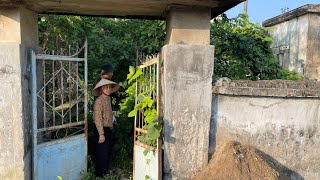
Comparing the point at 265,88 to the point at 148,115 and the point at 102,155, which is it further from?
the point at 102,155

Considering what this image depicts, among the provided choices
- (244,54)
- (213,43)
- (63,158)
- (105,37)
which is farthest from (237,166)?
(105,37)

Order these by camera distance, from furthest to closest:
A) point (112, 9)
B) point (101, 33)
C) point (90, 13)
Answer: point (101, 33) → point (90, 13) → point (112, 9)

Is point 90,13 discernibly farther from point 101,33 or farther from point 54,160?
point 101,33

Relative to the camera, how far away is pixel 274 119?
157 inches

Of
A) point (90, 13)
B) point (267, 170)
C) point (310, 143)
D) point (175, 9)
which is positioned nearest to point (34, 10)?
point (90, 13)

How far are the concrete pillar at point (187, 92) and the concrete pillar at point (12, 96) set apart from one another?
5.35 ft

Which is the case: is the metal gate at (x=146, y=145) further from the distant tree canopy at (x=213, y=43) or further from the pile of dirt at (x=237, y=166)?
→ the distant tree canopy at (x=213, y=43)

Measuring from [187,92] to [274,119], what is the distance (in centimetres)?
119

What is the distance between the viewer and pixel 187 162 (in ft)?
12.4

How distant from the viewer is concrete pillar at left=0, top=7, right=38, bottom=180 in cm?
355

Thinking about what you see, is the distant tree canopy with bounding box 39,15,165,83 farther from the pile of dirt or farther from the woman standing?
the pile of dirt

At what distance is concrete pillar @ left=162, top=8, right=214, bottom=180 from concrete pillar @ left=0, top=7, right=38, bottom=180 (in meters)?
1.63

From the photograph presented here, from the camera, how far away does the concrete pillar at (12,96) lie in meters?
3.55

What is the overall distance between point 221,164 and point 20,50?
2597 mm
